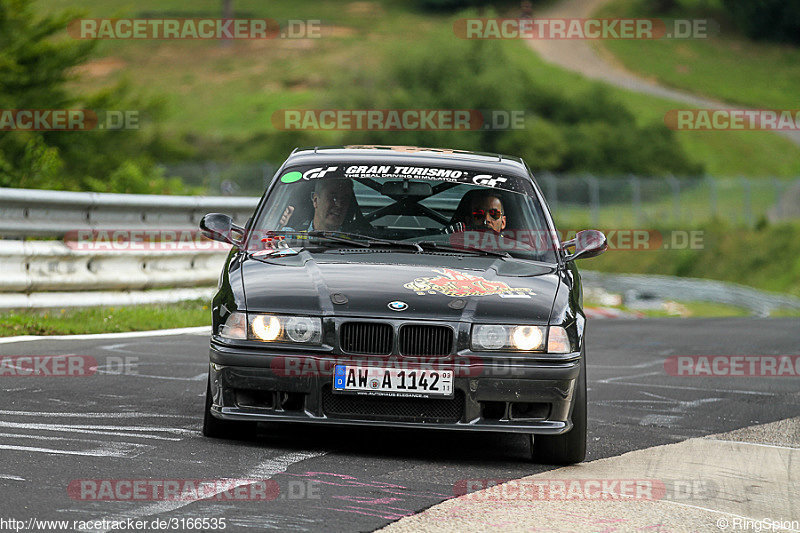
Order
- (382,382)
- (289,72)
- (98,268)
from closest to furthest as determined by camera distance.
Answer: (382,382) < (98,268) < (289,72)

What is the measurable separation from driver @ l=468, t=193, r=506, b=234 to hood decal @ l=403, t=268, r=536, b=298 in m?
0.98

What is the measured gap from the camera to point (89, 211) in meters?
12.9

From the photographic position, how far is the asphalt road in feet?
17.6

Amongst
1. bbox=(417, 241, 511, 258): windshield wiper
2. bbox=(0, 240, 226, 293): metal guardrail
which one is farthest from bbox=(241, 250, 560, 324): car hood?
bbox=(0, 240, 226, 293): metal guardrail

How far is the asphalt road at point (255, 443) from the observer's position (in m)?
5.36

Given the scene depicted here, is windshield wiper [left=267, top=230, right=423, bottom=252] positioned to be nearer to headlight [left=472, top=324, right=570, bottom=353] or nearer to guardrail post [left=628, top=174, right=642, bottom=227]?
headlight [left=472, top=324, right=570, bottom=353]

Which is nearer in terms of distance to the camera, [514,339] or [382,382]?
[382,382]

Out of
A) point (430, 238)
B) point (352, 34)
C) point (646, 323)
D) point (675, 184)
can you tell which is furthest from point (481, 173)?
point (352, 34)

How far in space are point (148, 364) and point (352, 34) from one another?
9897cm

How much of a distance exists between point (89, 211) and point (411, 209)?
5696mm

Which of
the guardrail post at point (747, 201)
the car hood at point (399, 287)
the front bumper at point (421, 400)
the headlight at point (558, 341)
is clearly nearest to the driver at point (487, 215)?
the car hood at point (399, 287)

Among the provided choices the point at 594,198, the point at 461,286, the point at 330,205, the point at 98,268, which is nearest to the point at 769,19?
the point at 594,198

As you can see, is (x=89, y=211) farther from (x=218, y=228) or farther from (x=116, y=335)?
(x=218, y=228)

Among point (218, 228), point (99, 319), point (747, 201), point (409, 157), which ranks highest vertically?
point (747, 201)
